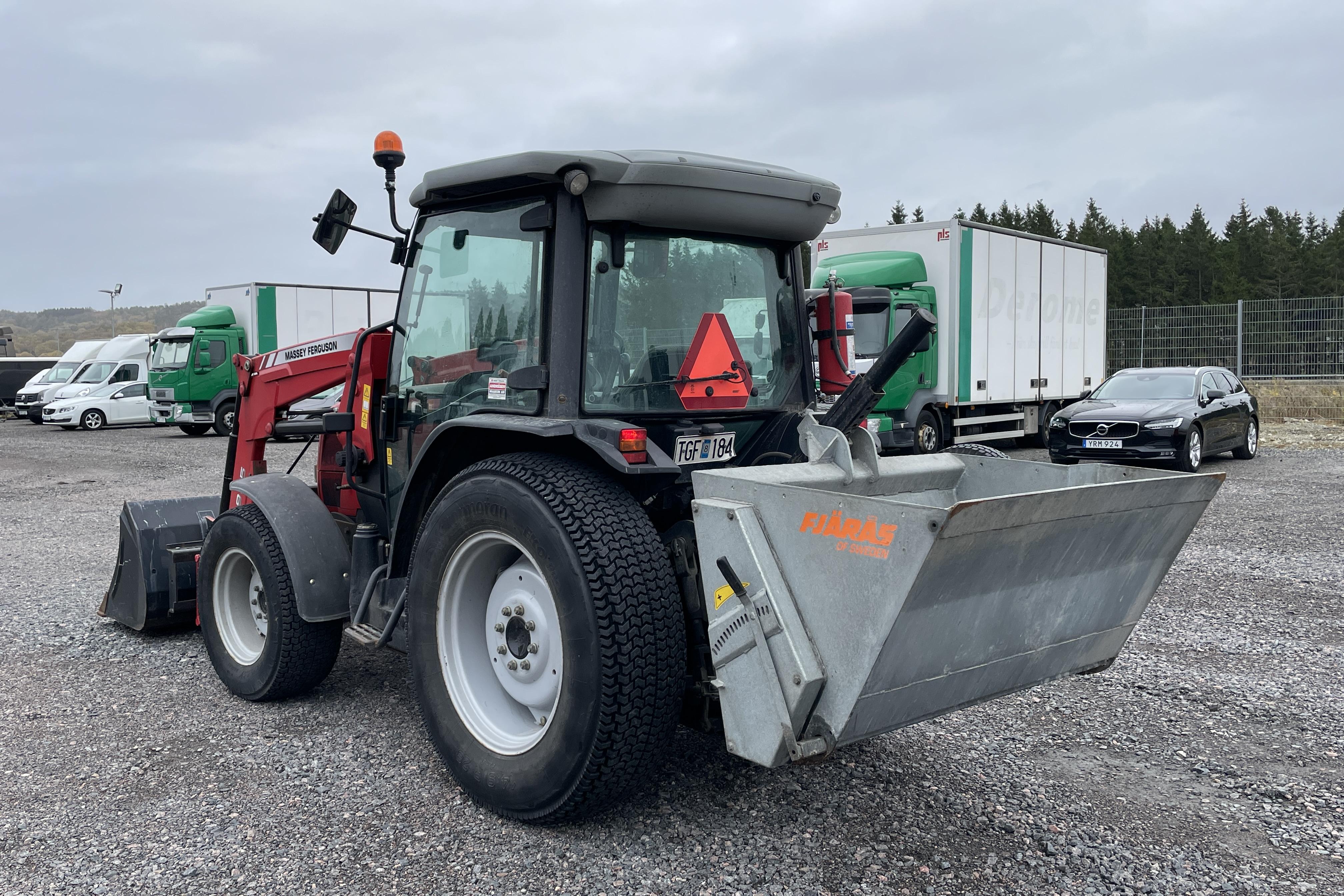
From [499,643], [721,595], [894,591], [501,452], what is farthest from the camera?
[501,452]

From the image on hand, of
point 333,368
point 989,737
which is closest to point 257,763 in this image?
point 333,368

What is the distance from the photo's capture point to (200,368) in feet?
73.2

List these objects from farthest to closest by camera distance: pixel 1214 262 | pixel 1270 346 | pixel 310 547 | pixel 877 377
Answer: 1. pixel 1214 262
2. pixel 1270 346
3. pixel 310 547
4. pixel 877 377

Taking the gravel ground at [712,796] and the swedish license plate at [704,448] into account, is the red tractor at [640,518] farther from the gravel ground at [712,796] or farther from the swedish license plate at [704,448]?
the gravel ground at [712,796]

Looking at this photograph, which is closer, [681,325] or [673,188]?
[673,188]

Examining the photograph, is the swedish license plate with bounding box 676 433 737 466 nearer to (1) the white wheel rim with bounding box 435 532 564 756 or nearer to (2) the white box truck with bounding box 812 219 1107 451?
(1) the white wheel rim with bounding box 435 532 564 756

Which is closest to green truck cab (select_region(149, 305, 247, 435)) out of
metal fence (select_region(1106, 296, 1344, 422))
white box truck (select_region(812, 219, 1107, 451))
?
white box truck (select_region(812, 219, 1107, 451))

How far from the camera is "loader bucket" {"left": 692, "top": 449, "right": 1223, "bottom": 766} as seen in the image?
2.66 meters

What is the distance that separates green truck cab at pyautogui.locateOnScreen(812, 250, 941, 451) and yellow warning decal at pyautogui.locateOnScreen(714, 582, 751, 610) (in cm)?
1093

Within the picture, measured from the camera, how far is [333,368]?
4.86 meters

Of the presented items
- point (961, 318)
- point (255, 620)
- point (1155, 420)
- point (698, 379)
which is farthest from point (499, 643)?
point (961, 318)

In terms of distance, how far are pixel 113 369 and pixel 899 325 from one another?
22.0 m

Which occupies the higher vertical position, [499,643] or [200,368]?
[200,368]

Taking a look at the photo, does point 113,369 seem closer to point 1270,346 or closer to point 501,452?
point 501,452
